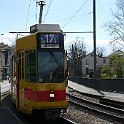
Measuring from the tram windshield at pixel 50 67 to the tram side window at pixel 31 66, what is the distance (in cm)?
25

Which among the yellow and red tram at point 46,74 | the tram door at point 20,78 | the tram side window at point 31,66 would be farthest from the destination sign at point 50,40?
the tram door at point 20,78

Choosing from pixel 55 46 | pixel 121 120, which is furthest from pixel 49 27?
pixel 121 120

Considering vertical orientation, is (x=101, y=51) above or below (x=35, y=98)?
above

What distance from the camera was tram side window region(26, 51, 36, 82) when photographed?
1400 centimetres

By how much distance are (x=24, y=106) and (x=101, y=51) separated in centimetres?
15842

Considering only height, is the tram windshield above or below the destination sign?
below

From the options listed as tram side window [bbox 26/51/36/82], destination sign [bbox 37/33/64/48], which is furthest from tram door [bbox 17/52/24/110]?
destination sign [bbox 37/33/64/48]

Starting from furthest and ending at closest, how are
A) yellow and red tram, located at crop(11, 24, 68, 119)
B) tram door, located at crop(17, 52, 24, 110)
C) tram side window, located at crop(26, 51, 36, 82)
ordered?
tram door, located at crop(17, 52, 24, 110), tram side window, located at crop(26, 51, 36, 82), yellow and red tram, located at crop(11, 24, 68, 119)

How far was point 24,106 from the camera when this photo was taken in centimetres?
1497

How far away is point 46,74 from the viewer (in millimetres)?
13836

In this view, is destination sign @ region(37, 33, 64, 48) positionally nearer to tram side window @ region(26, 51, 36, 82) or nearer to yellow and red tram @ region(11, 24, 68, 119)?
yellow and red tram @ region(11, 24, 68, 119)

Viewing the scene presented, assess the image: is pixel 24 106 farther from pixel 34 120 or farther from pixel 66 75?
pixel 66 75

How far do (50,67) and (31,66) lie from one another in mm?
762

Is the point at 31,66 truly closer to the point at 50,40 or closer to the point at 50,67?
the point at 50,67
